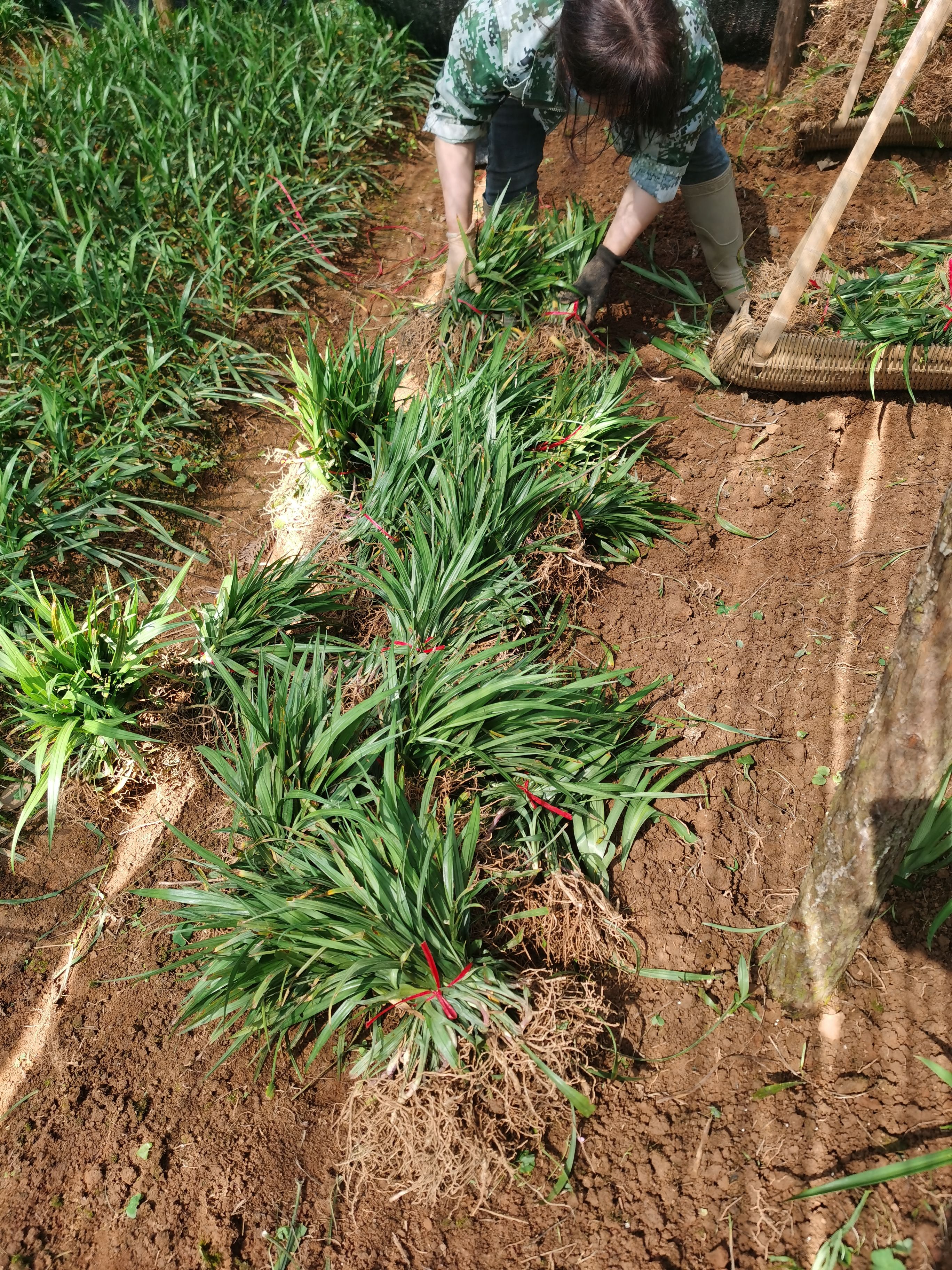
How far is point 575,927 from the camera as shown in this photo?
1.76 metres

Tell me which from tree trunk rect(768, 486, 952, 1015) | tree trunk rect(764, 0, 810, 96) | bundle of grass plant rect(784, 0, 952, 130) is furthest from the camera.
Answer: tree trunk rect(764, 0, 810, 96)

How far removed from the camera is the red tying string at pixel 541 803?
1844mm

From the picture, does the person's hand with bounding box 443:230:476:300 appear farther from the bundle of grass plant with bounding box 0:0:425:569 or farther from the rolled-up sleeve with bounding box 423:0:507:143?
the bundle of grass plant with bounding box 0:0:425:569

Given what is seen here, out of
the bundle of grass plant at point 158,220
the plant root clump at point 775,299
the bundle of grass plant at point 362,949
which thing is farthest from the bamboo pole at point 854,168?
the bundle of grass plant at point 158,220

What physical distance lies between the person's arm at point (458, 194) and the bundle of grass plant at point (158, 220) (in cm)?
69

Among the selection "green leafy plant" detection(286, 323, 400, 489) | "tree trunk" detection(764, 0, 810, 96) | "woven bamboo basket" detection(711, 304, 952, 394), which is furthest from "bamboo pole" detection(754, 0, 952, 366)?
"tree trunk" detection(764, 0, 810, 96)

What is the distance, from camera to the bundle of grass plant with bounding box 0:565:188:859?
1969 mm

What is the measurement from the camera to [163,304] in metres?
3.03

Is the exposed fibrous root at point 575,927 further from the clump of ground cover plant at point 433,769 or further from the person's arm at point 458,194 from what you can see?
the person's arm at point 458,194

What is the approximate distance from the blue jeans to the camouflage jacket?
13 cm

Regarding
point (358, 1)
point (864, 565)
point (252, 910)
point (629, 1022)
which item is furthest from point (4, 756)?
point (358, 1)

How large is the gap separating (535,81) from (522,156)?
52 cm

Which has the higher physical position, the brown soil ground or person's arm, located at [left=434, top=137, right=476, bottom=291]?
person's arm, located at [left=434, top=137, right=476, bottom=291]

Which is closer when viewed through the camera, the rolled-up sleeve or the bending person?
the bending person
